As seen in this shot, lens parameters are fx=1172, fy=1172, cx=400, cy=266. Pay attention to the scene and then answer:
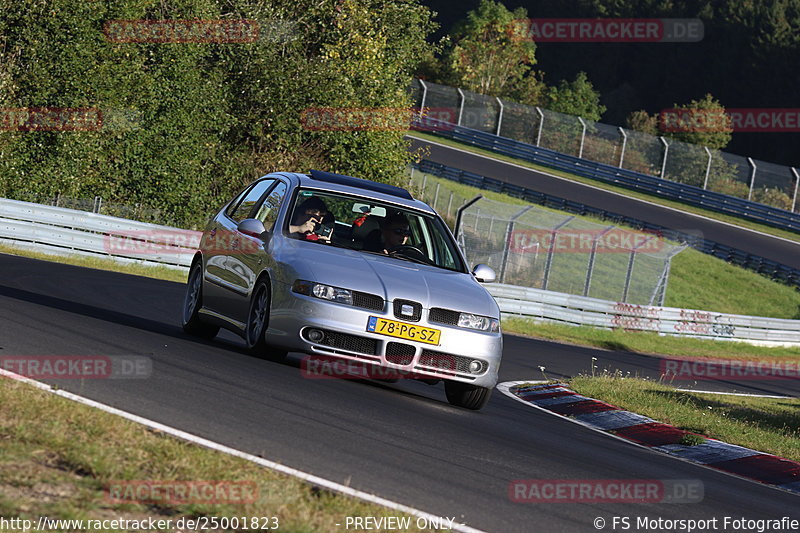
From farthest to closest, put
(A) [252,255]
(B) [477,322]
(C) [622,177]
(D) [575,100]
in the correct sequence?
(D) [575,100], (C) [622,177], (A) [252,255], (B) [477,322]

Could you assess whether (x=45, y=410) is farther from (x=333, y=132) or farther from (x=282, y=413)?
(x=333, y=132)

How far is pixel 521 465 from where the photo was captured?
7.27 m

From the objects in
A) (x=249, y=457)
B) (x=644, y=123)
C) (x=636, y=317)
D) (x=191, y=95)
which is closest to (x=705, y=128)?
(x=644, y=123)

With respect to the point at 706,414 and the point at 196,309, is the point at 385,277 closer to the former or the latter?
the point at 196,309

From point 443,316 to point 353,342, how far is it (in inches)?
29.5

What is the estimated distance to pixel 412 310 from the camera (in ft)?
29.8

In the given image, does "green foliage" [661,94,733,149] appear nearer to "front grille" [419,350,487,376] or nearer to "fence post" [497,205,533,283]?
"fence post" [497,205,533,283]

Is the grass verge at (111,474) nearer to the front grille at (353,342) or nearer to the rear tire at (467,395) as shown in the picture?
the front grille at (353,342)

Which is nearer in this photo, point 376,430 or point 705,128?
point 376,430

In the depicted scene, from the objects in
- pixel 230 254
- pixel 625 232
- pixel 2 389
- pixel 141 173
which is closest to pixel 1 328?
pixel 230 254

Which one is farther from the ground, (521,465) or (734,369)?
(521,465)

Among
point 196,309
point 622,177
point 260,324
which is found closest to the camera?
point 260,324

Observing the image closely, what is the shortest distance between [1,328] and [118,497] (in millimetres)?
5167

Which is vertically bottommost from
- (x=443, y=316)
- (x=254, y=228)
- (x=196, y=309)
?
(x=196, y=309)
